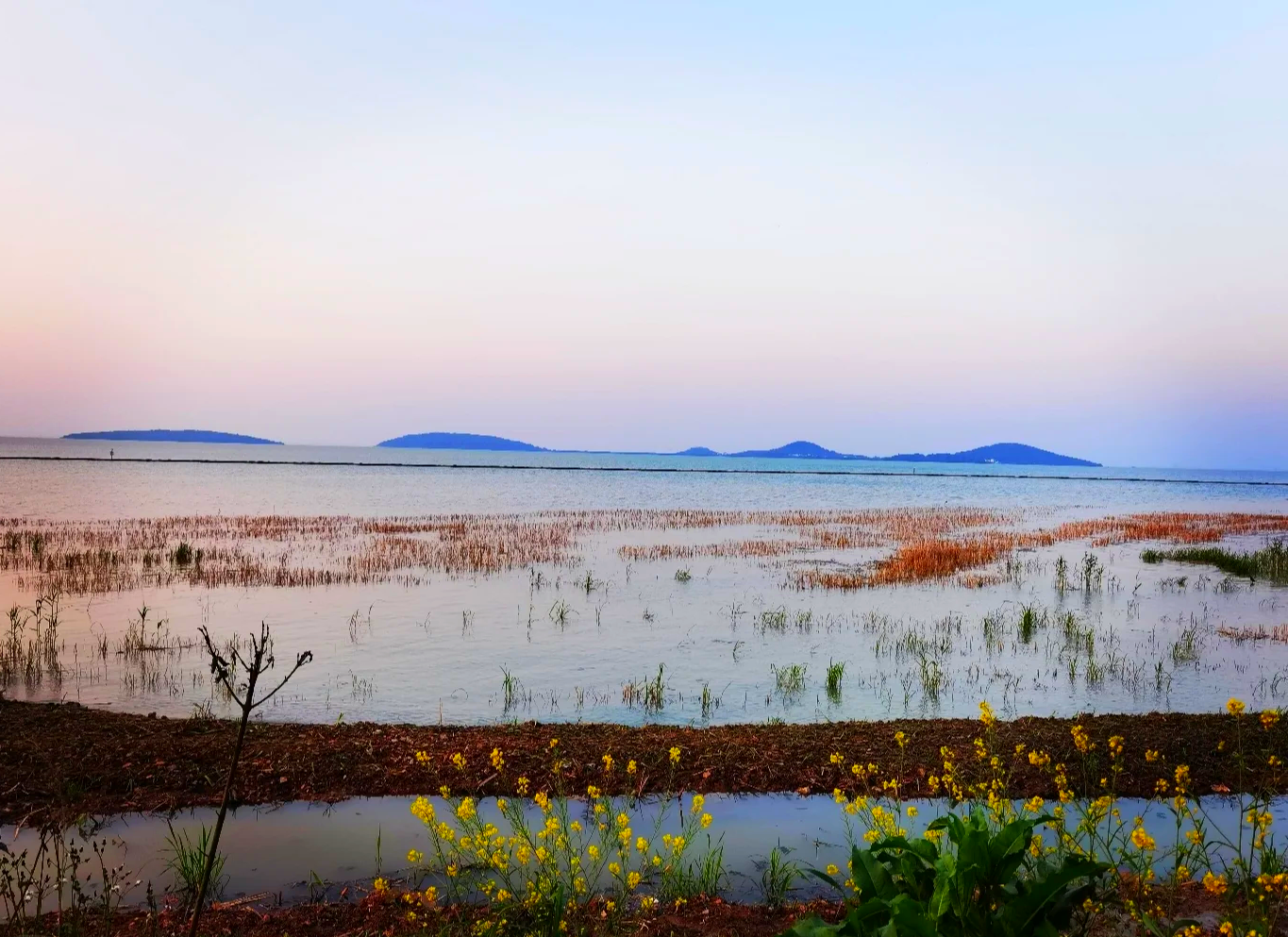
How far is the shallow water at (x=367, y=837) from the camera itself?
6297mm

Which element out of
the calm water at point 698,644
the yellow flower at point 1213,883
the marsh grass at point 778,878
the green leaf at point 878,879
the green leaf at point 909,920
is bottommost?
the calm water at point 698,644

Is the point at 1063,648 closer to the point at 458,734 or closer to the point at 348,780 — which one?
the point at 458,734

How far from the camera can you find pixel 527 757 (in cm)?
836

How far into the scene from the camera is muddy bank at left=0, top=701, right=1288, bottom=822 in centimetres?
782

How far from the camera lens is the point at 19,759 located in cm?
809

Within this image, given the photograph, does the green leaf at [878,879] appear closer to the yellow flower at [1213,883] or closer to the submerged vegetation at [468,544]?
the yellow flower at [1213,883]

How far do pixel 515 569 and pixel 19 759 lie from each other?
17687 mm

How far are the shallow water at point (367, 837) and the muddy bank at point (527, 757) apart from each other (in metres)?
0.22

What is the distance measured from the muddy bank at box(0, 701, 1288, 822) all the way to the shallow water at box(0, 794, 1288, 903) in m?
0.22

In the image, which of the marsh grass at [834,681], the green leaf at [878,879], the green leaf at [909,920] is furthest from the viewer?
the marsh grass at [834,681]

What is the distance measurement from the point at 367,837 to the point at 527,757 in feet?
5.69

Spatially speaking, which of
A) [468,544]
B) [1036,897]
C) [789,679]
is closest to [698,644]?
[789,679]

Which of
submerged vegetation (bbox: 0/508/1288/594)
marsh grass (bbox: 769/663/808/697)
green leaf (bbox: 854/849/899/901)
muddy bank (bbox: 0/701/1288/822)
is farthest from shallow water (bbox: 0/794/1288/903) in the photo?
submerged vegetation (bbox: 0/508/1288/594)

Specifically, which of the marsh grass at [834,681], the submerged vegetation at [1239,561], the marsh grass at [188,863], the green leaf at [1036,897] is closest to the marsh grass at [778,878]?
the green leaf at [1036,897]
